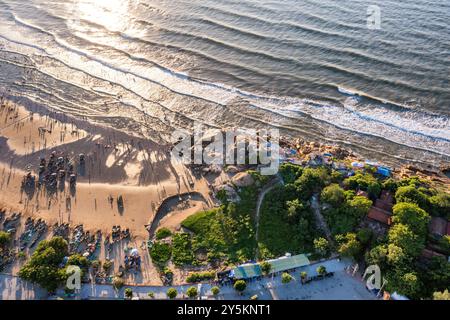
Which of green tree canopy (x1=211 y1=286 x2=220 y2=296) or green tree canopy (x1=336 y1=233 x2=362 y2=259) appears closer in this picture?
green tree canopy (x1=211 y1=286 x2=220 y2=296)

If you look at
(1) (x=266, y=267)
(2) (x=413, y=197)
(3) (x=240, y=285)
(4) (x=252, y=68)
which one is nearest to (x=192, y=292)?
(3) (x=240, y=285)

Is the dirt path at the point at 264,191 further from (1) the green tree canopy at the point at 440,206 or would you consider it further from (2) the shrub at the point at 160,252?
(1) the green tree canopy at the point at 440,206

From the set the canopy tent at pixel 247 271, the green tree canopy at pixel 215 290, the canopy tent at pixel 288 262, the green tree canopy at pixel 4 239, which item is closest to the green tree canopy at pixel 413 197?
the canopy tent at pixel 288 262

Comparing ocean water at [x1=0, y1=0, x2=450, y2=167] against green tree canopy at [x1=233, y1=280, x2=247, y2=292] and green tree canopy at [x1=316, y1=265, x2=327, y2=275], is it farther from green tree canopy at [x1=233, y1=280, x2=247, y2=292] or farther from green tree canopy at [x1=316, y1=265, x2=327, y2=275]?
green tree canopy at [x1=233, y1=280, x2=247, y2=292]

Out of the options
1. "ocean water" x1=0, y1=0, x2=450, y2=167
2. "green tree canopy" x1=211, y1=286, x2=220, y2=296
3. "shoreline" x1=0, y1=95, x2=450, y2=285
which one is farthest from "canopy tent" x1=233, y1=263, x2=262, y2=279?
"ocean water" x1=0, y1=0, x2=450, y2=167

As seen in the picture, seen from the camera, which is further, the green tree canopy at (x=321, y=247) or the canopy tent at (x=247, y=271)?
the green tree canopy at (x=321, y=247)

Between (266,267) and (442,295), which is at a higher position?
(266,267)

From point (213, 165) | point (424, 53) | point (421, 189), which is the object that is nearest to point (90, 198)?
point (213, 165)

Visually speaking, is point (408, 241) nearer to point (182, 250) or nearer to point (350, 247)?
point (350, 247)

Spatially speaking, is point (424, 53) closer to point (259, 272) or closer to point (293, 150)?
point (293, 150)
